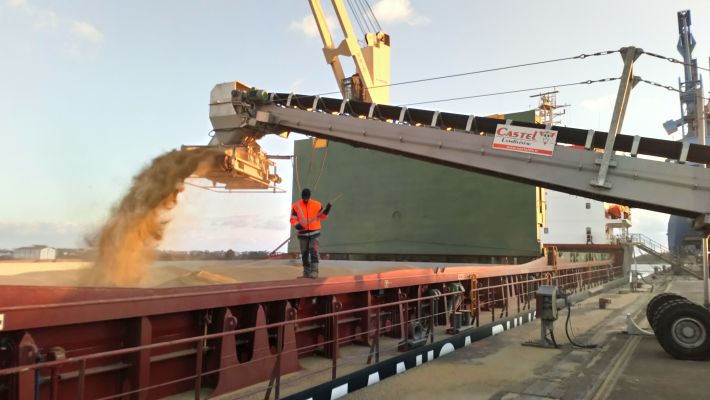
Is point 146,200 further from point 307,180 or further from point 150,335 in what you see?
point 307,180

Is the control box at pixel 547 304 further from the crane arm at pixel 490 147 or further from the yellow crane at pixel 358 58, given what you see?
the yellow crane at pixel 358 58

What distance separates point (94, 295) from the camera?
3.56m

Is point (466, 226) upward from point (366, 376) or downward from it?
upward

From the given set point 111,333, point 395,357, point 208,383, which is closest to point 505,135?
point 395,357

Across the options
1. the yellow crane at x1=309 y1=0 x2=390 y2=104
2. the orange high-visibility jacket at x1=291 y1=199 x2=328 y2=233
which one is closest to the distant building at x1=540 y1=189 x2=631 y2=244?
the yellow crane at x1=309 y1=0 x2=390 y2=104

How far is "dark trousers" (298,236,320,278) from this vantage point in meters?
6.34

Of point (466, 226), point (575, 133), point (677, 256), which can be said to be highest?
point (575, 133)

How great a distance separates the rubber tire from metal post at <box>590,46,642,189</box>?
233 cm

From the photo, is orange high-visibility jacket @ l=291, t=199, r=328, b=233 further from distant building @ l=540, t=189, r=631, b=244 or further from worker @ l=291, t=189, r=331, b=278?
distant building @ l=540, t=189, r=631, b=244

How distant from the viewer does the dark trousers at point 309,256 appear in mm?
6336

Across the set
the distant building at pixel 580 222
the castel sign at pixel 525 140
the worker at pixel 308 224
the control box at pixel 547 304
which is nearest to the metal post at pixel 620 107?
the castel sign at pixel 525 140

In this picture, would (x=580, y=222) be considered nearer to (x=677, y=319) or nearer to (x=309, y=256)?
(x=677, y=319)

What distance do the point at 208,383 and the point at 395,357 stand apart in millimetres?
2445

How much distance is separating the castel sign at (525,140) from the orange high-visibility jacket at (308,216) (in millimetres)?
3495
